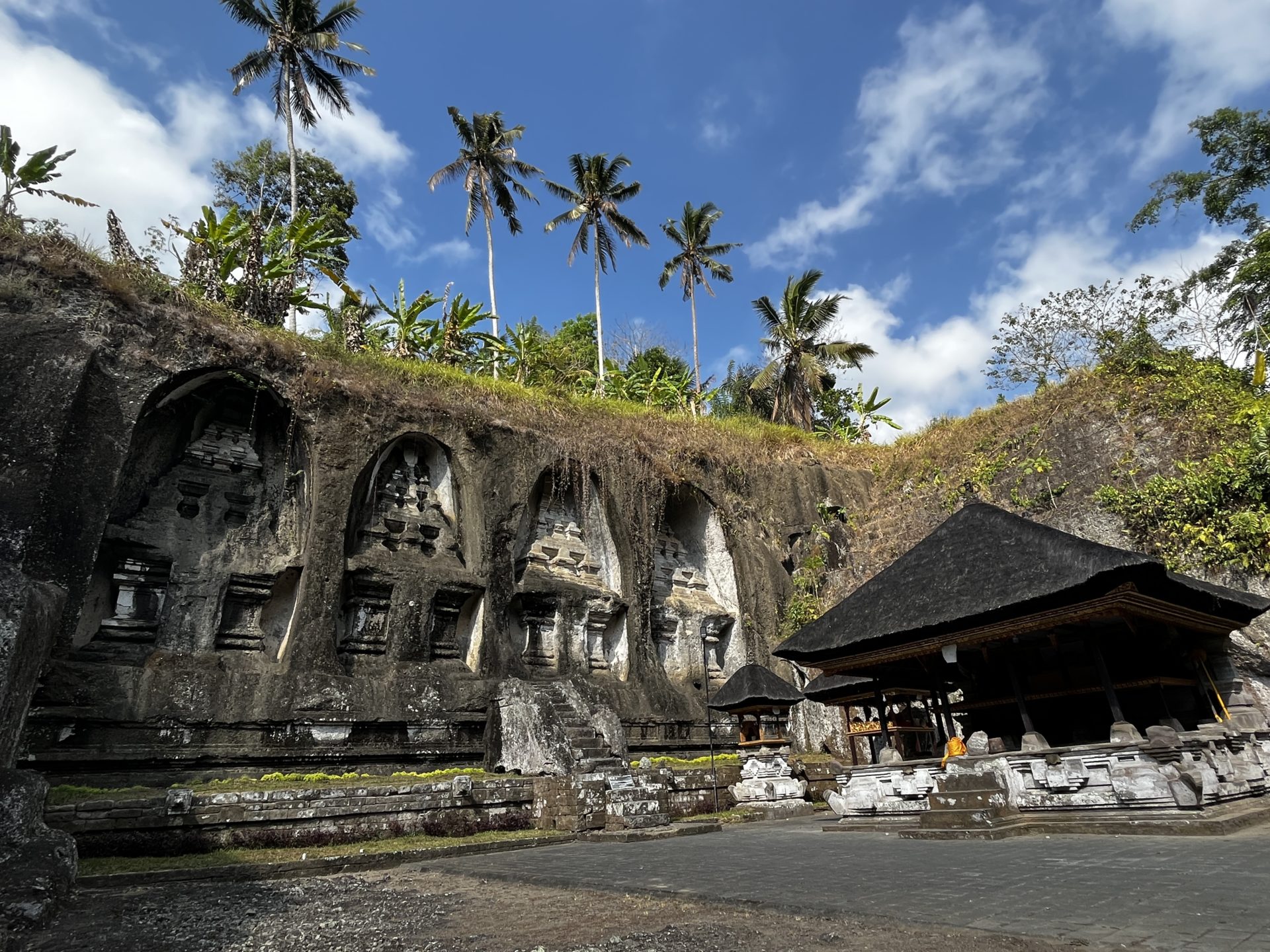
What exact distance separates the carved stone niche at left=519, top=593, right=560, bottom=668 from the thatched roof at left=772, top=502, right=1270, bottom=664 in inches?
258

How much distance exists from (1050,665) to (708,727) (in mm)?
7431

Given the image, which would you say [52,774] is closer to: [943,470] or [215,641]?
[215,641]

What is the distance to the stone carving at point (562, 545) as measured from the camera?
16.6 metres

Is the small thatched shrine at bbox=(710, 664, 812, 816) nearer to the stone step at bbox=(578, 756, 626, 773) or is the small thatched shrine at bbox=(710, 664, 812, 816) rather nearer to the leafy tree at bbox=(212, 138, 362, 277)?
the stone step at bbox=(578, 756, 626, 773)

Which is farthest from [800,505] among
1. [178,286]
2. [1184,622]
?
[178,286]

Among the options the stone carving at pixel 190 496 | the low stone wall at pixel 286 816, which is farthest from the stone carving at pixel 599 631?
the stone carving at pixel 190 496

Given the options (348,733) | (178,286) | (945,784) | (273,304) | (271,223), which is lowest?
(945,784)

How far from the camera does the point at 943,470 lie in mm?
19891

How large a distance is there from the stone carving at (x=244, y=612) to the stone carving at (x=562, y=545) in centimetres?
529

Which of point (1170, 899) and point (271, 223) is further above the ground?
point (271, 223)

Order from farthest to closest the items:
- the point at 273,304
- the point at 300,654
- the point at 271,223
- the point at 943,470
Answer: the point at 271,223, the point at 943,470, the point at 273,304, the point at 300,654

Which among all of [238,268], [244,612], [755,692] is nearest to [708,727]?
[755,692]

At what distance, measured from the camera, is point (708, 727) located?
1600 cm

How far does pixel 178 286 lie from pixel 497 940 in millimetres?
13654
